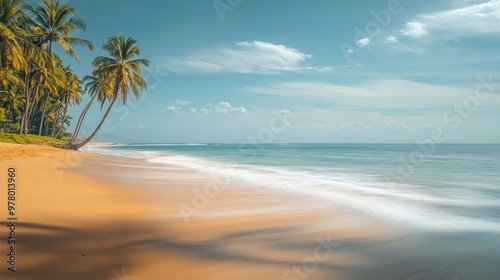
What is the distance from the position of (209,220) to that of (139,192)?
13.0 feet

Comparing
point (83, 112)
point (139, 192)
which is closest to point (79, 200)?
point (139, 192)

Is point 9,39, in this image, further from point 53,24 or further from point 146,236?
point 146,236

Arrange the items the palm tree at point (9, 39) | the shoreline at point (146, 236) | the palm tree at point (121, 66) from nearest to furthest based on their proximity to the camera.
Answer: the shoreline at point (146, 236)
the palm tree at point (9, 39)
the palm tree at point (121, 66)

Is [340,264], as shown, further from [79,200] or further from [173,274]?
[79,200]

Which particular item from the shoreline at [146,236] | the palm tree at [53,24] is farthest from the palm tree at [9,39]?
the shoreline at [146,236]

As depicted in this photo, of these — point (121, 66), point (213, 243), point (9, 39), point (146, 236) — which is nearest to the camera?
point (213, 243)

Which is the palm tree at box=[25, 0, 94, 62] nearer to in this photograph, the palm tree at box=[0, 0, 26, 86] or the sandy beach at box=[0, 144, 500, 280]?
the palm tree at box=[0, 0, 26, 86]

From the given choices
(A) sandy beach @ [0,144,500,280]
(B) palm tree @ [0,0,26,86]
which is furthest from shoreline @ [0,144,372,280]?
(B) palm tree @ [0,0,26,86]

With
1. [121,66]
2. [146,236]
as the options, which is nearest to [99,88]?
[121,66]

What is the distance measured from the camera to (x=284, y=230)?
573 centimetres

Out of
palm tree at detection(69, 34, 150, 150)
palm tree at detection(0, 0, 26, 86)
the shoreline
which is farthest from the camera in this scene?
palm tree at detection(69, 34, 150, 150)

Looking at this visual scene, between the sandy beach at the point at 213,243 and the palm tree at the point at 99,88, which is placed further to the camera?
the palm tree at the point at 99,88

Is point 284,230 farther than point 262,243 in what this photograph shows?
Yes

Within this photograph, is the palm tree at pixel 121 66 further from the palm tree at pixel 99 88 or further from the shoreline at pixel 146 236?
the shoreline at pixel 146 236
